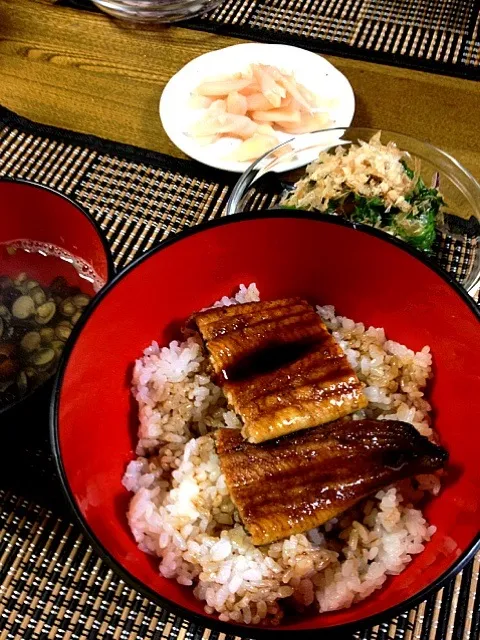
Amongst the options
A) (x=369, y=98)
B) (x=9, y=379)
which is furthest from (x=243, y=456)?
(x=369, y=98)

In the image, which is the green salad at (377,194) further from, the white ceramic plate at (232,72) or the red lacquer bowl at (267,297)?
the red lacquer bowl at (267,297)

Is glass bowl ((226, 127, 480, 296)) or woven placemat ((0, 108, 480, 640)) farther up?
glass bowl ((226, 127, 480, 296))

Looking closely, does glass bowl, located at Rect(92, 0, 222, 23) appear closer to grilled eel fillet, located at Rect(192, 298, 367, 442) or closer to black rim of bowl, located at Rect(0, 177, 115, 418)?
black rim of bowl, located at Rect(0, 177, 115, 418)

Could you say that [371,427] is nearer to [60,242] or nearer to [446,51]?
[60,242]

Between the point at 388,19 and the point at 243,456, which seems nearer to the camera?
the point at 243,456

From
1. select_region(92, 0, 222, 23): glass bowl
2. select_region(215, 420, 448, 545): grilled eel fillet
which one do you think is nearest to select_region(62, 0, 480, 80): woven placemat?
select_region(92, 0, 222, 23): glass bowl

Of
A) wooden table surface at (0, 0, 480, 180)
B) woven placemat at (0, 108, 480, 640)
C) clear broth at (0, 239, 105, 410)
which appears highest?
wooden table surface at (0, 0, 480, 180)
